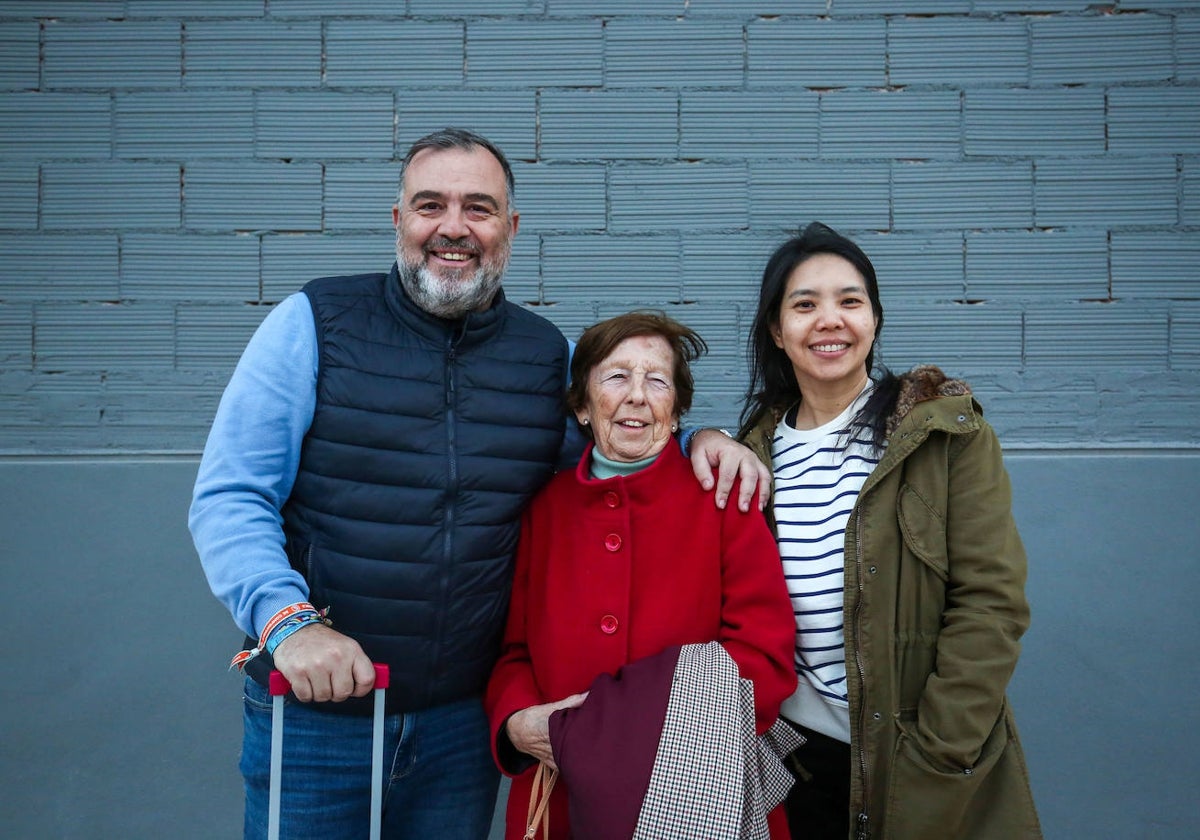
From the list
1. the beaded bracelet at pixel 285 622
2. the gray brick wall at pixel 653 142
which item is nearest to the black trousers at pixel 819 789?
the beaded bracelet at pixel 285 622

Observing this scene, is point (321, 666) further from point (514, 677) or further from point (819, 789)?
point (819, 789)

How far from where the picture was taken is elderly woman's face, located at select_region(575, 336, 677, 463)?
6.36ft

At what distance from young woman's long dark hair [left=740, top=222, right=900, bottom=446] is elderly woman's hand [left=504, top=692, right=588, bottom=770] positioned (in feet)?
2.93

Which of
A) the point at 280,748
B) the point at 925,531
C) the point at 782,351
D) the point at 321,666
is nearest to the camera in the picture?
the point at 321,666

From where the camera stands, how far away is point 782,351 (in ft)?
7.47

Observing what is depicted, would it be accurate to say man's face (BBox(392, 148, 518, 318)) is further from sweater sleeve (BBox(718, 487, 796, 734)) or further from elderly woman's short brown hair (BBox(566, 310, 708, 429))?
sweater sleeve (BBox(718, 487, 796, 734))

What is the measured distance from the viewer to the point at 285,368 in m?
1.86

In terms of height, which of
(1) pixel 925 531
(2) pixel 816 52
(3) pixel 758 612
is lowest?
(3) pixel 758 612

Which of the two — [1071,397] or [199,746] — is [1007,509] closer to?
[1071,397]

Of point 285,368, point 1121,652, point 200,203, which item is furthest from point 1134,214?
point 200,203

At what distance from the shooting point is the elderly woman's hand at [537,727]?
5.81 ft

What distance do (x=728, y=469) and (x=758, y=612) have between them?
0.33 meters

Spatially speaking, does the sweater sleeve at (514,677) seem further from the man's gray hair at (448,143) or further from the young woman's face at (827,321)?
the man's gray hair at (448,143)

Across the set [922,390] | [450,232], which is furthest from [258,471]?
[922,390]
